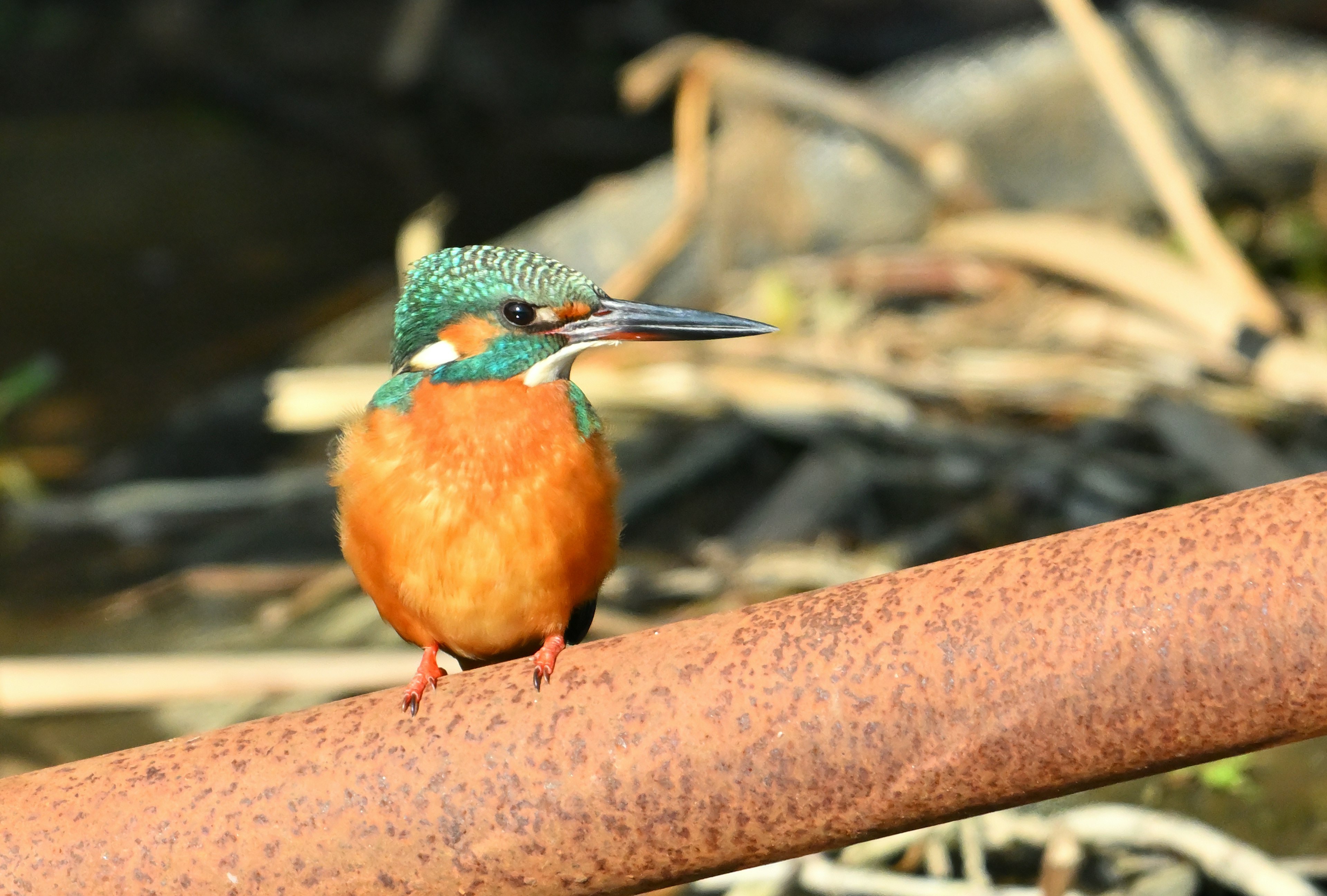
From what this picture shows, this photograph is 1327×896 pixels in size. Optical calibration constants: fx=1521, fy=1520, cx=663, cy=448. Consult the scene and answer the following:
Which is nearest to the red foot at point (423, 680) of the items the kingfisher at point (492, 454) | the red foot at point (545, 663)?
the kingfisher at point (492, 454)

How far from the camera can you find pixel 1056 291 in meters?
5.11

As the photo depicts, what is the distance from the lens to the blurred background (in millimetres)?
3842

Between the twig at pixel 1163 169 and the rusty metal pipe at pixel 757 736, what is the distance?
11.1ft

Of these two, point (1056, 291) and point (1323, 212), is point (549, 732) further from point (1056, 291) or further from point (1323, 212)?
point (1323, 212)

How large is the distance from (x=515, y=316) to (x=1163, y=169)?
3.24 meters

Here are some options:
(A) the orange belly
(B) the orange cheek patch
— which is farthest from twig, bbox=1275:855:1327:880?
(B) the orange cheek patch

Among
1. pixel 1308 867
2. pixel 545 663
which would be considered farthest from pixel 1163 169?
pixel 545 663

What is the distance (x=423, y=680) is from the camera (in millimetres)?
1710

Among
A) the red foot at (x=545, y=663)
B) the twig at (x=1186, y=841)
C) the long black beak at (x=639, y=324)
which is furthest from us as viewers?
the twig at (x=1186, y=841)

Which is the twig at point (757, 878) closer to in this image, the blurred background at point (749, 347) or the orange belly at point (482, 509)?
the blurred background at point (749, 347)

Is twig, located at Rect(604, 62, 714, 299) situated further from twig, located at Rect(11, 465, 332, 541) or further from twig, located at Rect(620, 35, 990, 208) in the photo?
twig, located at Rect(11, 465, 332, 541)

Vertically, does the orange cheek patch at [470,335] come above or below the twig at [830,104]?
below

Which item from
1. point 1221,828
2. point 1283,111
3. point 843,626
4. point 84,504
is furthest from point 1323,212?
point 843,626

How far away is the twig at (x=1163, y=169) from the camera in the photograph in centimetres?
447
